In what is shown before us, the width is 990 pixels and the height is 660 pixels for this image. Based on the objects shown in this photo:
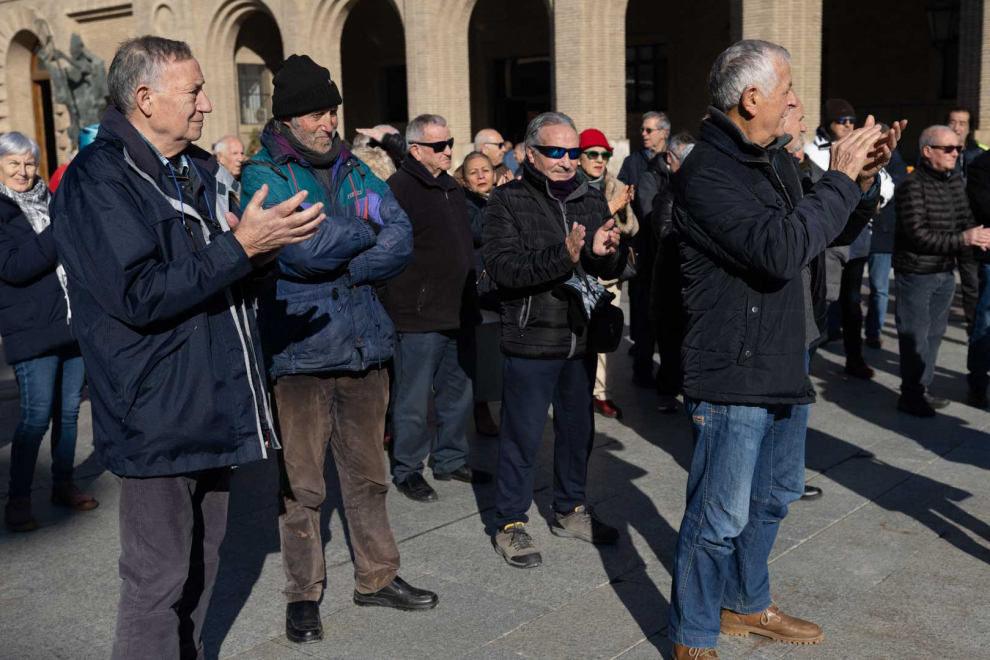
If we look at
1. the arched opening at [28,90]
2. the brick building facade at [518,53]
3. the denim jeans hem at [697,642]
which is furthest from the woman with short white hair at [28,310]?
the arched opening at [28,90]

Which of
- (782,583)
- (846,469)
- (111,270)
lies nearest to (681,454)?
(846,469)

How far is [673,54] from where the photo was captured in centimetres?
2561

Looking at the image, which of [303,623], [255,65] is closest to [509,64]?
[255,65]

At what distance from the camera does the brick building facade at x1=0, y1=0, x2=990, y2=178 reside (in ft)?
63.7

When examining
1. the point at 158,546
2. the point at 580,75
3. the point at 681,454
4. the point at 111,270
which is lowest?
the point at 681,454

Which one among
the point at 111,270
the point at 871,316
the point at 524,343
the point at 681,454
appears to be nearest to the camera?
the point at 111,270

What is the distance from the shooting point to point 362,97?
30594 millimetres

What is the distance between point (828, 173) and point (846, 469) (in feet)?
10.1

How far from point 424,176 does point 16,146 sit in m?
2.09

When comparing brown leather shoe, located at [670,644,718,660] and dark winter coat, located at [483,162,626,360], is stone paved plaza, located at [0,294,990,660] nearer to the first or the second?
brown leather shoe, located at [670,644,718,660]

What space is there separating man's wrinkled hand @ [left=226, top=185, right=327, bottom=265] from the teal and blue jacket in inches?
37.9

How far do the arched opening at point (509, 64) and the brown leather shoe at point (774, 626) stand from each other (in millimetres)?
24031

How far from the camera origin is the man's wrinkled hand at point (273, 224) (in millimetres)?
2785

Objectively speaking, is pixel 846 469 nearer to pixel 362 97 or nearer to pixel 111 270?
pixel 111 270
